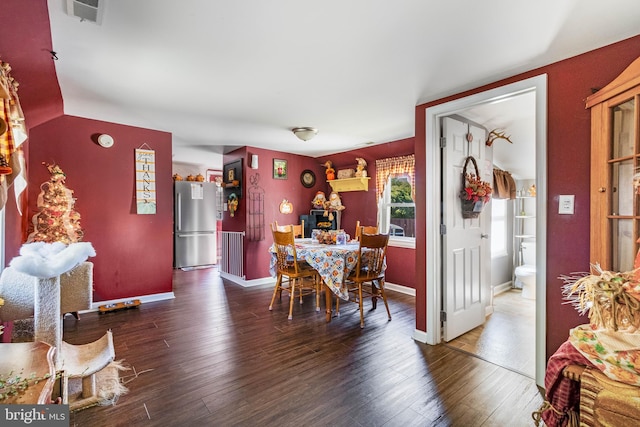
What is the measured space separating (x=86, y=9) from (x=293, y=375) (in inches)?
99.6

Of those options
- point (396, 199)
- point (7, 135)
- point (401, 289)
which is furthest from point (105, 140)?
point (401, 289)

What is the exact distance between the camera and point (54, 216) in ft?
9.70

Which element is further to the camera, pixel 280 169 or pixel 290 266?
pixel 280 169

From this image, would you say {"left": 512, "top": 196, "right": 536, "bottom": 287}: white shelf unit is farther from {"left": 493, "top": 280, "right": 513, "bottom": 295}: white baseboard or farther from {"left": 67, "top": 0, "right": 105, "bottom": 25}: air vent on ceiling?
{"left": 67, "top": 0, "right": 105, "bottom": 25}: air vent on ceiling

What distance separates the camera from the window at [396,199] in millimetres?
4520

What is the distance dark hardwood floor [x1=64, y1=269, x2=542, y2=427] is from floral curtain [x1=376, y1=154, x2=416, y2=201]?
6.54ft

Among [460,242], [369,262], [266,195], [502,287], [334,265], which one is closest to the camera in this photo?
[460,242]

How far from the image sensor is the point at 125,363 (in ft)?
7.64

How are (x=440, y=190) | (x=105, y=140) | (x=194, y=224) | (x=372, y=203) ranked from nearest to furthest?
(x=440, y=190)
(x=105, y=140)
(x=372, y=203)
(x=194, y=224)

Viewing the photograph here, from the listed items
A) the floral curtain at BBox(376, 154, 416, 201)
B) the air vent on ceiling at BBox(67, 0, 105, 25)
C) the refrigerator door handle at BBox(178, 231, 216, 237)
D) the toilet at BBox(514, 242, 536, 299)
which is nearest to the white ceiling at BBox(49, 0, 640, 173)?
the air vent on ceiling at BBox(67, 0, 105, 25)

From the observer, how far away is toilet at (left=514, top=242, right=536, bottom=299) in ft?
A: 13.3

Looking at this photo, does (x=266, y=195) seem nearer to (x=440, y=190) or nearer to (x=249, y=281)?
(x=249, y=281)

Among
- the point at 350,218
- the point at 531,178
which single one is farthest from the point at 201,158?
the point at 531,178

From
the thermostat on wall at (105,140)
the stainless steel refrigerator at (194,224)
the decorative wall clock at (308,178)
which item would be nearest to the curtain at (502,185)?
the decorative wall clock at (308,178)
